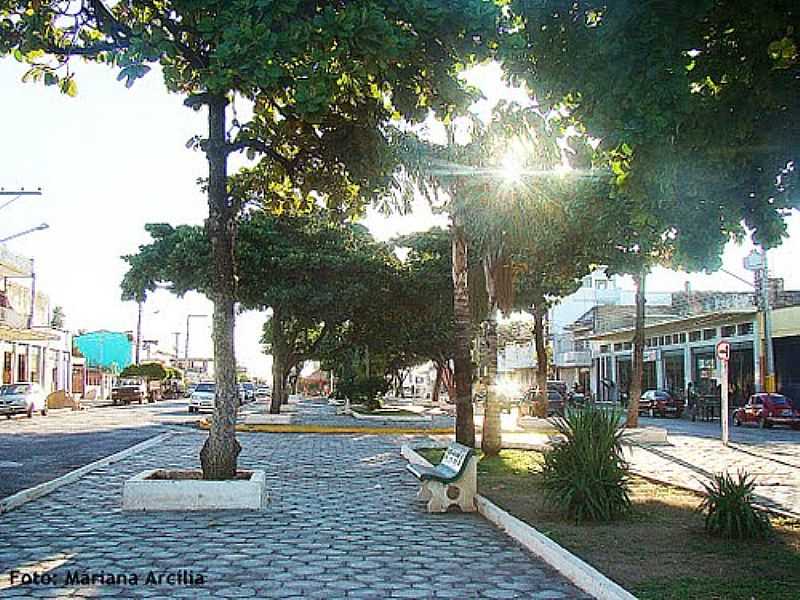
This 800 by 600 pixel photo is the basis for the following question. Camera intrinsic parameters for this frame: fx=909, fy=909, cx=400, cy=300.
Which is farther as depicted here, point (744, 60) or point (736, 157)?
point (736, 157)

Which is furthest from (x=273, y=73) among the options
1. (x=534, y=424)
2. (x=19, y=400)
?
(x=19, y=400)

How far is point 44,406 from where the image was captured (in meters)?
43.5

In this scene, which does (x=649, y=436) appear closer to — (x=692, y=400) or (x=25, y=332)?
(x=692, y=400)

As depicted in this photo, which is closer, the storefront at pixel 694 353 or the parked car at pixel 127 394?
the storefront at pixel 694 353

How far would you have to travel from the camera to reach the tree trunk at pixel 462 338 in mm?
17266

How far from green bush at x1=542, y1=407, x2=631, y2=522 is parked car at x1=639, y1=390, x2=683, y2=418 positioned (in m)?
35.4

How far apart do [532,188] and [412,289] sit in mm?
15246

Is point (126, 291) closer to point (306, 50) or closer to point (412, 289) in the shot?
point (412, 289)

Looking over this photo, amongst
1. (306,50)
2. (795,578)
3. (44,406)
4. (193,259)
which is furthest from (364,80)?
(44,406)

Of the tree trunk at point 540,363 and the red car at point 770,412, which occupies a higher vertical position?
the tree trunk at point 540,363

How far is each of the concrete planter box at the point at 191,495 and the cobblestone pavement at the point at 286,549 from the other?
0.79ft

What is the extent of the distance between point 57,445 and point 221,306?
12676 mm

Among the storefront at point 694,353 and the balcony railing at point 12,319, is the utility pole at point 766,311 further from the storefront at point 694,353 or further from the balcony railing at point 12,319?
the balcony railing at point 12,319

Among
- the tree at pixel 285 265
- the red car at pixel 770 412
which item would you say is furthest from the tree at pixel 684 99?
the red car at pixel 770 412
